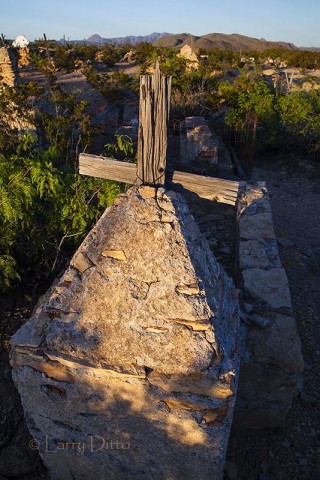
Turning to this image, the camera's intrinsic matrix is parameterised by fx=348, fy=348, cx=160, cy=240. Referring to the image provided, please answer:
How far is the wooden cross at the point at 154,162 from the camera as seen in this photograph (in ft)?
5.85

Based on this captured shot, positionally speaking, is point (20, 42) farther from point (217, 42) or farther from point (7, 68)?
point (217, 42)

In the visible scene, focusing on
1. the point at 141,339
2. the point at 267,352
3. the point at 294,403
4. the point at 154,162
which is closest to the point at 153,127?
the point at 154,162

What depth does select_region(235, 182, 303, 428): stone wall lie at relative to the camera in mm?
2600

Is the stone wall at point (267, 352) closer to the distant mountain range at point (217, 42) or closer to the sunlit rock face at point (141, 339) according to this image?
the sunlit rock face at point (141, 339)

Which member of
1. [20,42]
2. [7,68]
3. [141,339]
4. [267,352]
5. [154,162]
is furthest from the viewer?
[20,42]

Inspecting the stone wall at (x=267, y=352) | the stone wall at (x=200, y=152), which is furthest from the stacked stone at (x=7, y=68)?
the stone wall at (x=267, y=352)

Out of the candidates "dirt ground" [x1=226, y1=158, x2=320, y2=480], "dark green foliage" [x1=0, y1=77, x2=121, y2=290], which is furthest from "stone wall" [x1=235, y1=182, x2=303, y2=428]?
"dark green foliage" [x1=0, y1=77, x2=121, y2=290]

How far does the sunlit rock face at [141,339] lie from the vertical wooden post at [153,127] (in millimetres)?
129

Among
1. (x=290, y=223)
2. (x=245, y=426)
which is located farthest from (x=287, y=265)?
(x=245, y=426)

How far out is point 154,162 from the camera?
6.42 ft

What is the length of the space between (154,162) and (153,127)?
0.62ft

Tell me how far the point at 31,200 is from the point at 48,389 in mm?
1877

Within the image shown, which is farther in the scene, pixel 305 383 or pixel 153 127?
pixel 305 383

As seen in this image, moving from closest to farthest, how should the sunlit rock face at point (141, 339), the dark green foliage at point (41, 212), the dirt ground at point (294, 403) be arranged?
the sunlit rock face at point (141, 339) → the dirt ground at point (294, 403) → the dark green foliage at point (41, 212)
